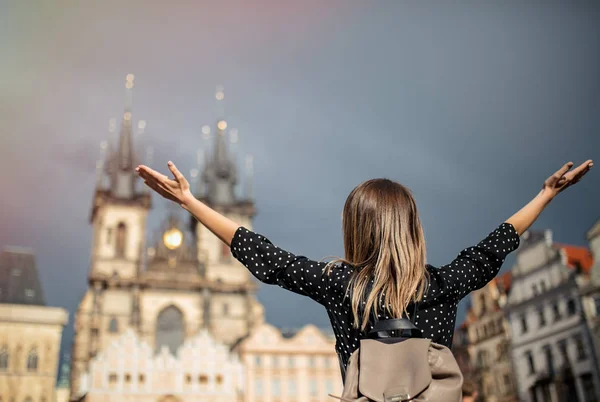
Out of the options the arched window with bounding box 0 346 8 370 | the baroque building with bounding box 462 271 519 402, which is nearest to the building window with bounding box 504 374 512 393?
the baroque building with bounding box 462 271 519 402

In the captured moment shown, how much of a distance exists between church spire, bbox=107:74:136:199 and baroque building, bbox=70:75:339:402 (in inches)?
3.2

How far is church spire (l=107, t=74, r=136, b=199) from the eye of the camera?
176 ft

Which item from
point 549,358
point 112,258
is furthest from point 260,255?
point 112,258

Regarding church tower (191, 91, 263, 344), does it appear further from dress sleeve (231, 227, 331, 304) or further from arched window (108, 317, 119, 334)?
dress sleeve (231, 227, 331, 304)

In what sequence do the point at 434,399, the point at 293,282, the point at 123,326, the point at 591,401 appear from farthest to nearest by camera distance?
the point at 123,326
the point at 591,401
the point at 293,282
the point at 434,399

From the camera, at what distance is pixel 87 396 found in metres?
34.3

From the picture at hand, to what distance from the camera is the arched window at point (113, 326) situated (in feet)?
153

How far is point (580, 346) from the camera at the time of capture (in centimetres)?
3080

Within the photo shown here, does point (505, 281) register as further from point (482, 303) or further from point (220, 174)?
point (220, 174)

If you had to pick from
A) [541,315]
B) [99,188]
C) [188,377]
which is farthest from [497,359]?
[99,188]

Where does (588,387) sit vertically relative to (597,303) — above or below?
below

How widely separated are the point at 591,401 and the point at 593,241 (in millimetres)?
6971

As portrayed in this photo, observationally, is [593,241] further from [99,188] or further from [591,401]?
[99,188]

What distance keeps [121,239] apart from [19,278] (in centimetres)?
819
